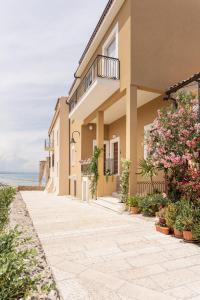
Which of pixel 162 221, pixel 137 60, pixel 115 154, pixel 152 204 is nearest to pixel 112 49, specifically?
pixel 137 60

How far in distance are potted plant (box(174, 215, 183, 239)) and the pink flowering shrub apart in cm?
145

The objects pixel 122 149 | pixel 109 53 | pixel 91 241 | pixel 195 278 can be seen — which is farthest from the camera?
pixel 122 149

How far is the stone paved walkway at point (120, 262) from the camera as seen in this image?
3.47 meters

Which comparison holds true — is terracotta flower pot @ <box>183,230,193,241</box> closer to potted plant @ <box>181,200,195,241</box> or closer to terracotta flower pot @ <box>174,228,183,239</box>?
potted plant @ <box>181,200,195,241</box>

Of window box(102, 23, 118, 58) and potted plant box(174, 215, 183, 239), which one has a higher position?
window box(102, 23, 118, 58)

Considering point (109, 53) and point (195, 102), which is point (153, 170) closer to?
point (195, 102)

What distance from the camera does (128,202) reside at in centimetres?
941

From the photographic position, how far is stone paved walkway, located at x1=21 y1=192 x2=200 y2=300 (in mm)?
3471

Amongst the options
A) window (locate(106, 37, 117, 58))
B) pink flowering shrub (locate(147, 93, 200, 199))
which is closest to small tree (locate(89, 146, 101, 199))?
window (locate(106, 37, 117, 58))

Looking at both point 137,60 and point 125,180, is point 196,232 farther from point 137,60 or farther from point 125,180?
point 137,60

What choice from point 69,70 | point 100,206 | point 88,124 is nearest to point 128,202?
point 100,206

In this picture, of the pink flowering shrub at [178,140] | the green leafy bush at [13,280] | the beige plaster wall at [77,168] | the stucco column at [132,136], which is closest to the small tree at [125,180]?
the stucco column at [132,136]

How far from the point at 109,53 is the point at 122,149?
5.40m

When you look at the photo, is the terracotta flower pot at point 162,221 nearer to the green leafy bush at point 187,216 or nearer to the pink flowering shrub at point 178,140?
the green leafy bush at point 187,216
